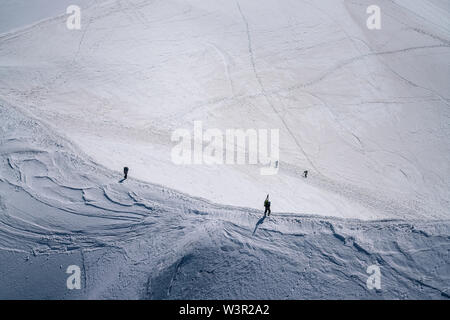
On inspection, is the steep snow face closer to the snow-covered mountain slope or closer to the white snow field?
the white snow field

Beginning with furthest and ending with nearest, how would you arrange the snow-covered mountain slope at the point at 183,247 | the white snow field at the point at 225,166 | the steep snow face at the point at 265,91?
the steep snow face at the point at 265,91, the white snow field at the point at 225,166, the snow-covered mountain slope at the point at 183,247

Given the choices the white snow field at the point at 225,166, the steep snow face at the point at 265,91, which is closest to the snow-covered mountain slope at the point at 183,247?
the white snow field at the point at 225,166

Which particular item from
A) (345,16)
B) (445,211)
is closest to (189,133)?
(445,211)

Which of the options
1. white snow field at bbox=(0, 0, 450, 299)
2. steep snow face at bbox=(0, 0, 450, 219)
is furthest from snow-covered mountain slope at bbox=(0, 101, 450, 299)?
steep snow face at bbox=(0, 0, 450, 219)

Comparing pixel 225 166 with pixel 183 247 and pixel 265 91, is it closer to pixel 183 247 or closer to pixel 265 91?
pixel 183 247

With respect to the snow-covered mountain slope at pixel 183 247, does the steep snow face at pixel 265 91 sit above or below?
above

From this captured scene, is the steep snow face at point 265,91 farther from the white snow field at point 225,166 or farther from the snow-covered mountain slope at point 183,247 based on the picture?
the snow-covered mountain slope at point 183,247
